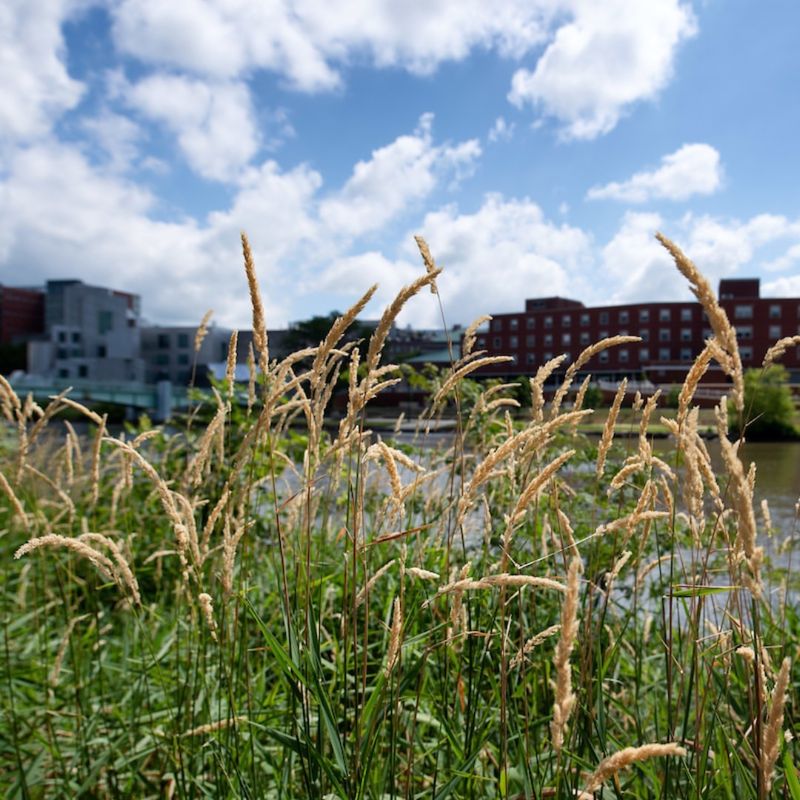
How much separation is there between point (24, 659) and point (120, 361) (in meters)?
65.8

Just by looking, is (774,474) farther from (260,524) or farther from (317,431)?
(317,431)

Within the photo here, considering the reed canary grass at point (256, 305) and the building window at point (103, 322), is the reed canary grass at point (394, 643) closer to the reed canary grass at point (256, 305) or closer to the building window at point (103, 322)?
the reed canary grass at point (256, 305)

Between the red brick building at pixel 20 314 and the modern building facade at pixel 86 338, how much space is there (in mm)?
3280

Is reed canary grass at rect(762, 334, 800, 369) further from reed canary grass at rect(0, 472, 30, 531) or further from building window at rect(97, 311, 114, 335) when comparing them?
building window at rect(97, 311, 114, 335)

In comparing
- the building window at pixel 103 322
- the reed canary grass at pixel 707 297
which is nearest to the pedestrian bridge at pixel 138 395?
the building window at pixel 103 322

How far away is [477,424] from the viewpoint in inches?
148

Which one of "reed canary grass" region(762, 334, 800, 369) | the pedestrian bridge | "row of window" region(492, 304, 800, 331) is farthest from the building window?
"reed canary grass" region(762, 334, 800, 369)

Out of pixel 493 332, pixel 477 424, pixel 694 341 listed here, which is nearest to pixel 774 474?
pixel 477 424

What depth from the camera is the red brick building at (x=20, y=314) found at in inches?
2815

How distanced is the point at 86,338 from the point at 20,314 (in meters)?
12.4

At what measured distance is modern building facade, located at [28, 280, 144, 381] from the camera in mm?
63719

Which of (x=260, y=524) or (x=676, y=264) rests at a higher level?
(x=676, y=264)

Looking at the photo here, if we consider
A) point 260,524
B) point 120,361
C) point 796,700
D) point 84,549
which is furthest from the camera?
point 120,361

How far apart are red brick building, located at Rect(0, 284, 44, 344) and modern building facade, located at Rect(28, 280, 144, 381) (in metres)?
3.28
